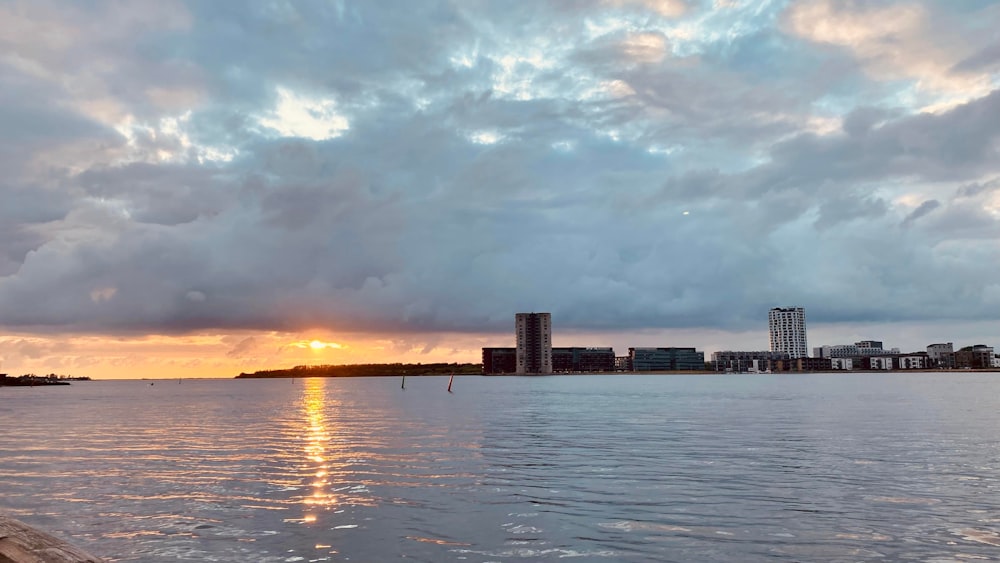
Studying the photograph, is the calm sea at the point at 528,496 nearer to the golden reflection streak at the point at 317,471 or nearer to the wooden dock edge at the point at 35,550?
the golden reflection streak at the point at 317,471

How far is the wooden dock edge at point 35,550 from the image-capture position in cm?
992

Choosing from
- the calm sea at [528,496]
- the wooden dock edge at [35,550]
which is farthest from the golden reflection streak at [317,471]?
the wooden dock edge at [35,550]

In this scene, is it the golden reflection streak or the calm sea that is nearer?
the calm sea

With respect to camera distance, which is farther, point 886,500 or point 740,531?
point 886,500

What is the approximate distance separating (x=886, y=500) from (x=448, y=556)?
777 inches

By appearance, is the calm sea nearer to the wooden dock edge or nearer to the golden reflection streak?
the golden reflection streak

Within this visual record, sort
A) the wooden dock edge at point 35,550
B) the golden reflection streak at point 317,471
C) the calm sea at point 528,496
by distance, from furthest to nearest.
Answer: the golden reflection streak at point 317,471 < the calm sea at point 528,496 < the wooden dock edge at point 35,550

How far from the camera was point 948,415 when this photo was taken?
8500cm

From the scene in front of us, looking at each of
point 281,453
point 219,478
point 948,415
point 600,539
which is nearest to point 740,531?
point 600,539

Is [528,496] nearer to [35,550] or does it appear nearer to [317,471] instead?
[317,471]

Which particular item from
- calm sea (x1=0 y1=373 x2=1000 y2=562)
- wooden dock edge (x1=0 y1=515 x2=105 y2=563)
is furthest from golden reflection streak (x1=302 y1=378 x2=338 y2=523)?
wooden dock edge (x1=0 y1=515 x2=105 y2=563)

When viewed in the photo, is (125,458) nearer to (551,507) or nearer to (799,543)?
(551,507)

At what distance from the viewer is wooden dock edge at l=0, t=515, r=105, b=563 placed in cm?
992

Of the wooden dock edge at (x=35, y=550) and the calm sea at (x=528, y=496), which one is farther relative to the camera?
the calm sea at (x=528, y=496)
